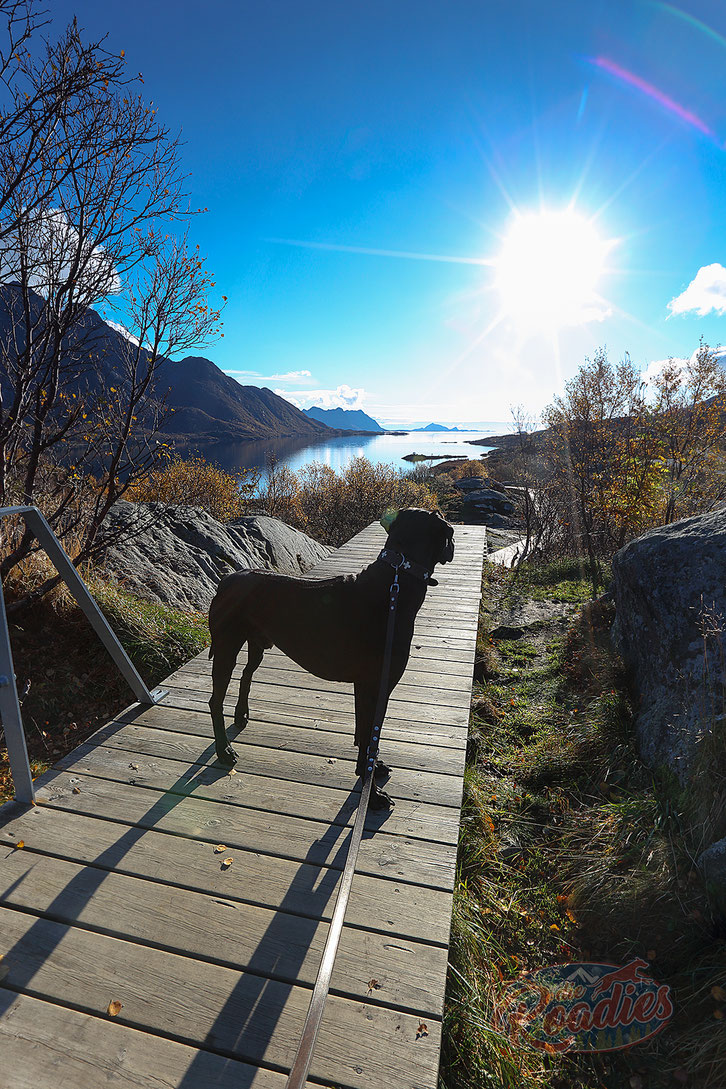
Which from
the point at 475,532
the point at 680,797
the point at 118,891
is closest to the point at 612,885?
the point at 680,797

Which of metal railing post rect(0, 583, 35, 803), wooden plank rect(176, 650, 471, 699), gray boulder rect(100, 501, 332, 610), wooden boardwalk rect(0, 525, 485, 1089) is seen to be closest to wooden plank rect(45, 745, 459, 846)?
wooden boardwalk rect(0, 525, 485, 1089)

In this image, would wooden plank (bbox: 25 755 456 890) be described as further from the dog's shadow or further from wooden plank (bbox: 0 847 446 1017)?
wooden plank (bbox: 0 847 446 1017)

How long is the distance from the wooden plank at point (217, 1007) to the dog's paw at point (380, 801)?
89 centimetres

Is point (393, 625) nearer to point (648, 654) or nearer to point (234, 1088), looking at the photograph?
point (234, 1088)

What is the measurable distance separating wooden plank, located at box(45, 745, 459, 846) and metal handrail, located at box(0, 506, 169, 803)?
24cm

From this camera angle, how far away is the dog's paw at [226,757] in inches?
112

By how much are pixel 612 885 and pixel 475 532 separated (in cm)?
751

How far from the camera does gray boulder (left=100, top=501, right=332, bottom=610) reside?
5602 mm

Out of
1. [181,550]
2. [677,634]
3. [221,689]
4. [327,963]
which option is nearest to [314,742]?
[221,689]

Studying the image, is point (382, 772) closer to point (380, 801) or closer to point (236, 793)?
point (380, 801)

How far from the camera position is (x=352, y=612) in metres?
2.45

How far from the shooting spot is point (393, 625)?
228 centimetres

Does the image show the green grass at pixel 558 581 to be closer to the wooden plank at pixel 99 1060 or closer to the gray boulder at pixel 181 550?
the gray boulder at pixel 181 550

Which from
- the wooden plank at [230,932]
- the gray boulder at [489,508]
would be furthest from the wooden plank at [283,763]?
the gray boulder at [489,508]
